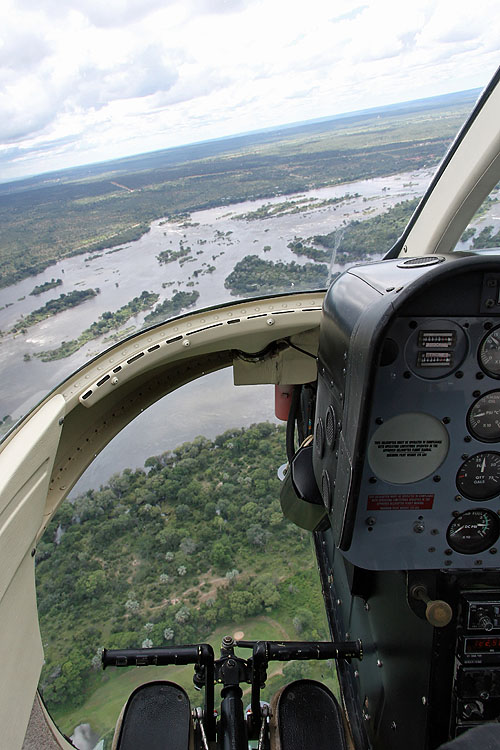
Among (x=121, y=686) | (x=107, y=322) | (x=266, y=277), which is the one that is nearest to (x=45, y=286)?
(x=107, y=322)

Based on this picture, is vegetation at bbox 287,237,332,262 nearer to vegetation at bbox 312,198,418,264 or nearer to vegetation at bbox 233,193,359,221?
vegetation at bbox 312,198,418,264

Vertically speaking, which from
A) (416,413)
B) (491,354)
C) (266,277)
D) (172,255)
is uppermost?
(172,255)

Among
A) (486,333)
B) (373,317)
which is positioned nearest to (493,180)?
(486,333)

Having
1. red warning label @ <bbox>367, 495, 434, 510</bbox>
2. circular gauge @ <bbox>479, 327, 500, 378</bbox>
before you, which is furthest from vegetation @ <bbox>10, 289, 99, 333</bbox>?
circular gauge @ <bbox>479, 327, 500, 378</bbox>

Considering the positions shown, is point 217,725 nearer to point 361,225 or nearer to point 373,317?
point 373,317

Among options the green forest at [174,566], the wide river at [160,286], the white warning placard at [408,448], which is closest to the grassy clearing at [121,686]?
the green forest at [174,566]

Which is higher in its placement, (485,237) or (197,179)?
(197,179)

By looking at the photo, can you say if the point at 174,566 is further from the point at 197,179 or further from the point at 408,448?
the point at 197,179

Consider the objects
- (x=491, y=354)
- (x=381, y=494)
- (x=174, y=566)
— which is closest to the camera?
(x=491, y=354)
